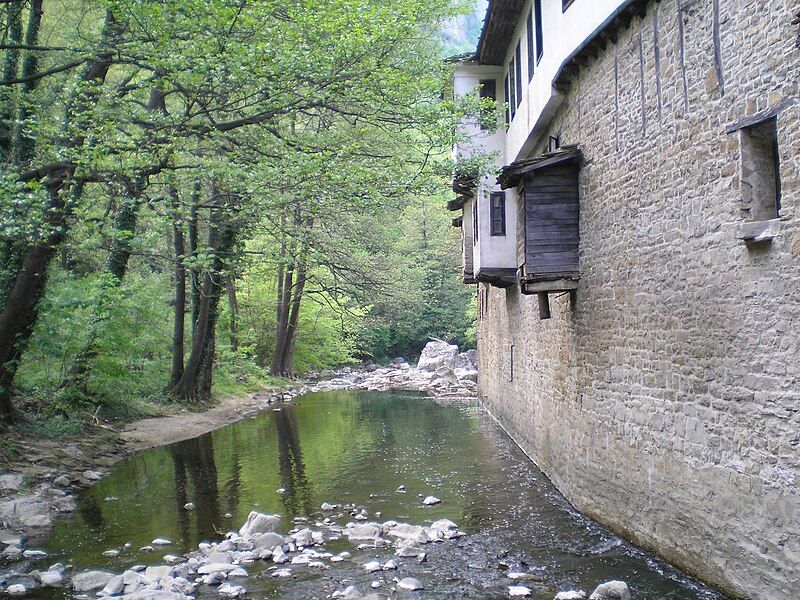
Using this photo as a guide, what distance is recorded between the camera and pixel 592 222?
11555 mm

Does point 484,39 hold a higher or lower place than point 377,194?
higher

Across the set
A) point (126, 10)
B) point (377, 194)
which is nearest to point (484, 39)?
point (377, 194)

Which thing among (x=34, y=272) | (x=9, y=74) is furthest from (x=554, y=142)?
(x=9, y=74)

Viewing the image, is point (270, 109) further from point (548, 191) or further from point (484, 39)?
point (484, 39)

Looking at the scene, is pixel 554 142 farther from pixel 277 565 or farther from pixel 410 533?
pixel 277 565

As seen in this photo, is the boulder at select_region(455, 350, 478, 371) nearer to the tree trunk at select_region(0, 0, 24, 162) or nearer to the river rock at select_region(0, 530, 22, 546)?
the tree trunk at select_region(0, 0, 24, 162)

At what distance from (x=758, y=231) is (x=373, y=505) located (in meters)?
8.07

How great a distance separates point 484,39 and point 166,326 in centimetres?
1289

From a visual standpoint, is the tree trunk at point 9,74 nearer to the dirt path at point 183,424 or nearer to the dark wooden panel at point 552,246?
the dirt path at point 183,424

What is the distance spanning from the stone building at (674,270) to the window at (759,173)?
18 mm

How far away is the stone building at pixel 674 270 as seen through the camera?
6887 millimetres

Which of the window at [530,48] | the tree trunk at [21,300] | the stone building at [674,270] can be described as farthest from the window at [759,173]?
the tree trunk at [21,300]

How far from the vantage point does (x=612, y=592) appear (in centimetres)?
790

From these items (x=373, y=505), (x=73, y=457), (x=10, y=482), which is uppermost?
(x=10, y=482)
